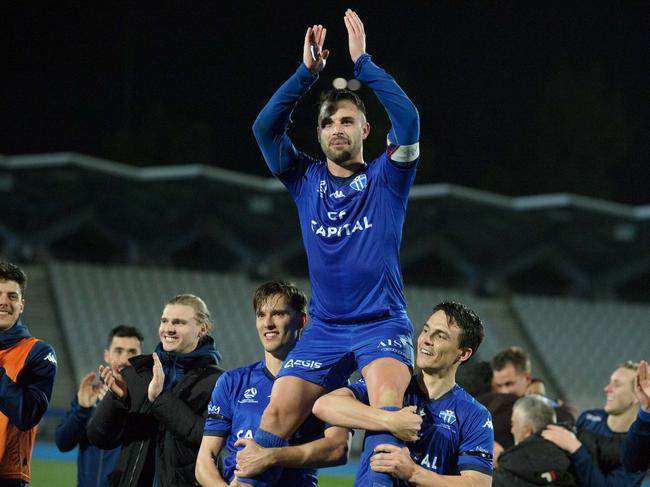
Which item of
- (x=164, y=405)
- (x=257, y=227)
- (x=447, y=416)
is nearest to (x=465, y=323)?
(x=447, y=416)

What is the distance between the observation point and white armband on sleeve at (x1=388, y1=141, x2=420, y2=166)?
534 centimetres

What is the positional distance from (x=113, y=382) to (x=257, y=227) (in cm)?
2396

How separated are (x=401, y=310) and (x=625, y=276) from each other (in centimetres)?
2975

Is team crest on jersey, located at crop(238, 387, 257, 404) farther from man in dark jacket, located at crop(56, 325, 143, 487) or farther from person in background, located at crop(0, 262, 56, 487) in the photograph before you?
man in dark jacket, located at crop(56, 325, 143, 487)

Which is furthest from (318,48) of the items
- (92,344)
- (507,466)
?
(92,344)

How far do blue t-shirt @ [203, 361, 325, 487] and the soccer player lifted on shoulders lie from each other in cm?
29

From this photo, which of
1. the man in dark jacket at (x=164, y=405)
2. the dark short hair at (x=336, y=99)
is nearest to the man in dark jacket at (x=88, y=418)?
A: the man in dark jacket at (x=164, y=405)

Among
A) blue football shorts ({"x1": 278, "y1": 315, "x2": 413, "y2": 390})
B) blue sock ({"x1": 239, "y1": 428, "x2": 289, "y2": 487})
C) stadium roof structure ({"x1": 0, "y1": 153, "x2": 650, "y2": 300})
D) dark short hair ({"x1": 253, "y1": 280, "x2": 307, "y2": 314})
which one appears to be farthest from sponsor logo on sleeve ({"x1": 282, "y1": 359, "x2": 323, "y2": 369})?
stadium roof structure ({"x1": 0, "y1": 153, "x2": 650, "y2": 300})

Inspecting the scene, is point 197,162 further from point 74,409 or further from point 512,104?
point 74,409

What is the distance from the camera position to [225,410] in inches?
218

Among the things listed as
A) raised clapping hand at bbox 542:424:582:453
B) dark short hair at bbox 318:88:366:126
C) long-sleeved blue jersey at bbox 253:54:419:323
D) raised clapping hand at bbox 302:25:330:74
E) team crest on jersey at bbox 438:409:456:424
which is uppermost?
raised clapping hand at bbox 302:25:330:74

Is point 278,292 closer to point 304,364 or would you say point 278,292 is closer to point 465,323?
point 304,364

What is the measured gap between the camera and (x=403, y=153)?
535 cm

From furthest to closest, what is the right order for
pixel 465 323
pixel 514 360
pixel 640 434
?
pixel 514 360
pixel 640 434
pixel 465 323
